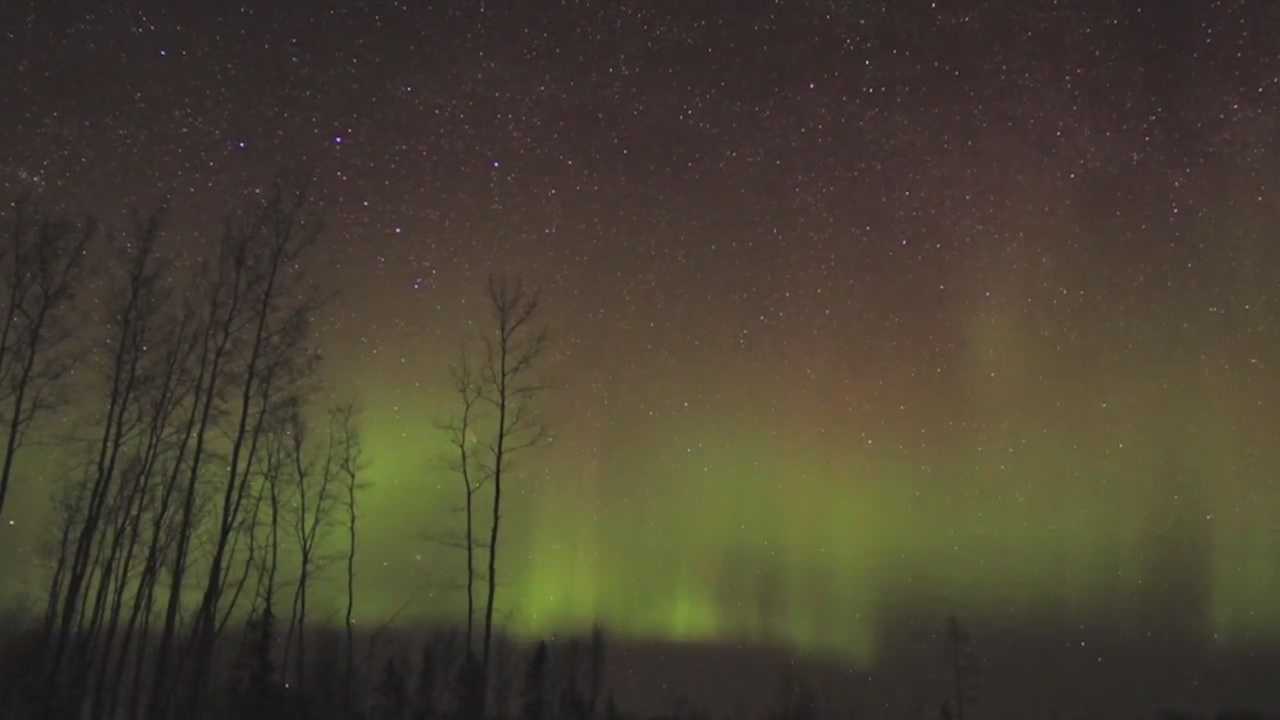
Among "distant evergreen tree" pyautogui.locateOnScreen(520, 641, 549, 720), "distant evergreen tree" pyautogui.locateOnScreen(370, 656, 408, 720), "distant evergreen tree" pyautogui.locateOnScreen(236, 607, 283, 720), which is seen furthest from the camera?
"distant evergreen tree" pyautogui.locateOnScreen(520, 641, 549, 720)

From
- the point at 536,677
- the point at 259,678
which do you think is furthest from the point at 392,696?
the point at 259,678

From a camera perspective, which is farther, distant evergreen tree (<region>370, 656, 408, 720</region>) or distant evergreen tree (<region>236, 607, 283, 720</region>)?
distant evergreen tree (<region>370, 656, 408, 720</region>)

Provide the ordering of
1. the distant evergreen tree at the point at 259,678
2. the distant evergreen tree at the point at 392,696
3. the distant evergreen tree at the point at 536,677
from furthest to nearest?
the distant evergreen tree at the point at 536,677, the distant evergreen tree at the point at 392,696, the distant evergreen tree at the point at 259,678

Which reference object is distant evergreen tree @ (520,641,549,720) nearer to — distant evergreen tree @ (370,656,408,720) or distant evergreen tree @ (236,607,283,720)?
distant evergreen tree @ (370,656,408,720)

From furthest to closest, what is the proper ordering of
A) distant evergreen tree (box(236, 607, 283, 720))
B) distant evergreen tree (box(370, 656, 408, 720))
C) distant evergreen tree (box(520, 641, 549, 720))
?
distant evergreen tree (box(520, 641, 549, 720)) < distant evergreen tree (box(370, 656, 408, 720)) < distant evergreen tree (box(236, 607, 283, 720))

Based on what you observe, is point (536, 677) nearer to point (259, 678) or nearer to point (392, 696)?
point (392, 696)

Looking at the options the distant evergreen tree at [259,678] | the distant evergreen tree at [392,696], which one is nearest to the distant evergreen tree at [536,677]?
the distant evergreen tree at [392,696]

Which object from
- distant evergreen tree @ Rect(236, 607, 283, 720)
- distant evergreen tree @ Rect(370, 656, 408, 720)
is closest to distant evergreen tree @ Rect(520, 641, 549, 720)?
distant evergreen tree @ Rect(370, 656, 408, 720)

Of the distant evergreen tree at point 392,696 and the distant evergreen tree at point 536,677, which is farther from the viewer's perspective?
the distant evergreen tree at point 536,677

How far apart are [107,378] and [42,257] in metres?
2.92

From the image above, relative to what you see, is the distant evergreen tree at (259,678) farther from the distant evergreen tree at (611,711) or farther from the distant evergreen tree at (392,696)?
the distant evergreen tree at (611,711)

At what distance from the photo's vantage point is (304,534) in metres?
33.5

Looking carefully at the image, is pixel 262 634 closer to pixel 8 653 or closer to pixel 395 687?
pixel 395 687

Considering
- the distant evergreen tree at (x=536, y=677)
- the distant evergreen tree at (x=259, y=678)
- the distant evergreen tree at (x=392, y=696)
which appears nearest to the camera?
the distant evergreen tree at (x=259, y=678)
